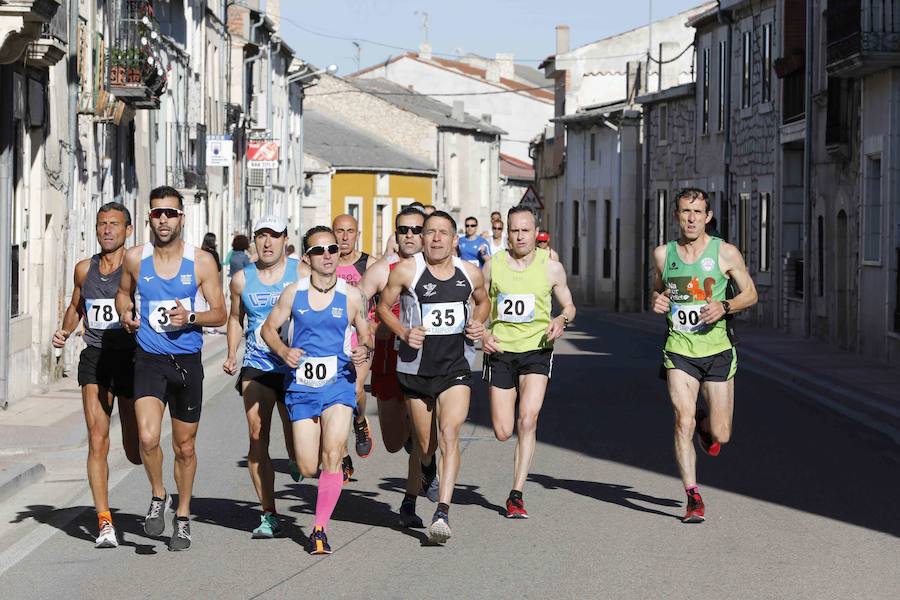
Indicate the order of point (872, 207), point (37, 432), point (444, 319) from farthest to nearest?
point (872, 207) < point (37, 432) < point (444, 319)

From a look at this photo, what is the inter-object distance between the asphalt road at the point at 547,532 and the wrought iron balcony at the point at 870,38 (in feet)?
31.8

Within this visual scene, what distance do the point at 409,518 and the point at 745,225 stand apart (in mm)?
26359

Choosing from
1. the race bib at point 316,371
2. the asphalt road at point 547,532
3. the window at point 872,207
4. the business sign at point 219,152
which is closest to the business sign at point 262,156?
the business sign at point 219,152

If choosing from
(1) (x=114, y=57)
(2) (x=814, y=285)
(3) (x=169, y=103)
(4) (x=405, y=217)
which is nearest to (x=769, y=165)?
(2) (x=814, y=285)

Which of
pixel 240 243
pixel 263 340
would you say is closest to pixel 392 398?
pixel 263 340

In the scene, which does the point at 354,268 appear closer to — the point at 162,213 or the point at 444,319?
the point at 444,319

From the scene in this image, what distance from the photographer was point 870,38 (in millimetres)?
22859

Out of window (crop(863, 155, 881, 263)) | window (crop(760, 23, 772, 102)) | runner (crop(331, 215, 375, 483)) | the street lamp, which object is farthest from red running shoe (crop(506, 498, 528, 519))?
the street lamp

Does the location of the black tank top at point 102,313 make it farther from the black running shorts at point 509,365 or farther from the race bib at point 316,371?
the black running shorts at point 509,365

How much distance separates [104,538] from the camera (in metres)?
8.77

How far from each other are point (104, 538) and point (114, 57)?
16.1 metres

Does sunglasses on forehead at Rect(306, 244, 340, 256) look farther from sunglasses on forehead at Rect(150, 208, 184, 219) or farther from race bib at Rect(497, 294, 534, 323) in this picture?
race bib at Rect(497, 294, 534, 323)

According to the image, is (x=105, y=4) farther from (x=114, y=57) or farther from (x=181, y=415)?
(x=181, y=415)

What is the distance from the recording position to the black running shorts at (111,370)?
9117 mm
